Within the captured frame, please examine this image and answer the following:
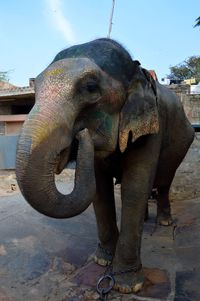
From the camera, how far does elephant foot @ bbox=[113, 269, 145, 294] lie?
10.3ft

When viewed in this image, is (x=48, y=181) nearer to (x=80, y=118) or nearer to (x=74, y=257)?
(x=80, y=118)

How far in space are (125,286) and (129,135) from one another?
1178 millimetres

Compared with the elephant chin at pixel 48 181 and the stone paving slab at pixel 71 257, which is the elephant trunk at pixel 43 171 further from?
the stone paving slab at pixel 71 257

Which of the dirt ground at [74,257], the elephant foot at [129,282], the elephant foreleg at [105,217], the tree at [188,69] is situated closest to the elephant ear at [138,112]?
the elephant foreleg at [105,217]

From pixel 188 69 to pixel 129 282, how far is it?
1388 inches

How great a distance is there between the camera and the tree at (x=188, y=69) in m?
35.1

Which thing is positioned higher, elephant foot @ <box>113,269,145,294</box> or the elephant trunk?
the elephant trunk

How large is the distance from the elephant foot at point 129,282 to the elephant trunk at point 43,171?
1051 mm

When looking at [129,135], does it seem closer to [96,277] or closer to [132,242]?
[132,242]

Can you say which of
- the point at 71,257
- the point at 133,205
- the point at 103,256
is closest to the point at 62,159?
the point at 133,205

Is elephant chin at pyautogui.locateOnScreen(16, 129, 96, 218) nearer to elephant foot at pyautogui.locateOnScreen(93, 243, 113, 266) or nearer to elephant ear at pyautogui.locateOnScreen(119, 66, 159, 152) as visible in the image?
elephant ear at pyautogui.locateOnScreen(119, 66, 159, 152)

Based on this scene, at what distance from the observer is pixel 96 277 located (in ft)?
11.2

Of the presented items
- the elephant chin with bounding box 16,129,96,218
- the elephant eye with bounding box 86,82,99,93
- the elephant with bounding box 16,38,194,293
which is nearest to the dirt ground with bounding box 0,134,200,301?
the elephant with bounding box 16,38,194,293

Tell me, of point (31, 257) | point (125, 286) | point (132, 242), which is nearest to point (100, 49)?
point (132, 242)
